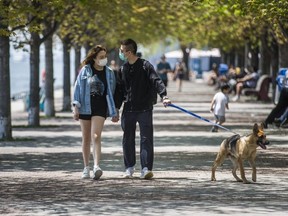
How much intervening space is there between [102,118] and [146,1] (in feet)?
73.8

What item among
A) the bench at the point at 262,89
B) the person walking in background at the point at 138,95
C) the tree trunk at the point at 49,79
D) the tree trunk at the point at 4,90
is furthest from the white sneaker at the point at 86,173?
the bench at the point at 262,89

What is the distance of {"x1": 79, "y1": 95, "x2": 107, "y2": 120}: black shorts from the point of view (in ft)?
53.1

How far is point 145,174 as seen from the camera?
16.1m

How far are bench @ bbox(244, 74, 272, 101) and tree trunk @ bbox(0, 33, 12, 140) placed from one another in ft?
80.2

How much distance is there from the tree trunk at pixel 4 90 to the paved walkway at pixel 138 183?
39cm

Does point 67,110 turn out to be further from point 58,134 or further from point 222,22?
point 58,134

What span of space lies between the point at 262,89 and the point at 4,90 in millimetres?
26466

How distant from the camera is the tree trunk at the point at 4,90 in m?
25.5

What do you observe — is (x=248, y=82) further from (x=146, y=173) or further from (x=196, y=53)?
(x=196, y=53)

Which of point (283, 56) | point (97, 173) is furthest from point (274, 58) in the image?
point (97, 173)

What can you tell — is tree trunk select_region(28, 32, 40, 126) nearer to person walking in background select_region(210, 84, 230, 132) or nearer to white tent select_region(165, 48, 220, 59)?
person walking in background select_region(210, 84, 230, 132)

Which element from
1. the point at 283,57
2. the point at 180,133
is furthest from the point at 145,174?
the point at 283,57

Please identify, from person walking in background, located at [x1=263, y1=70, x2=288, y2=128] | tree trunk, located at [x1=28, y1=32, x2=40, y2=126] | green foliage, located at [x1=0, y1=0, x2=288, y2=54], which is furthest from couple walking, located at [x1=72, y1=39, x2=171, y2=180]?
tree trunk, located at [x1=28, y1=32, x2=40, y2=126]

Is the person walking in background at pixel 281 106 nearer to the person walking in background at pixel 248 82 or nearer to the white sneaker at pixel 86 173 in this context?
the white sneaker at pixel 86 173
